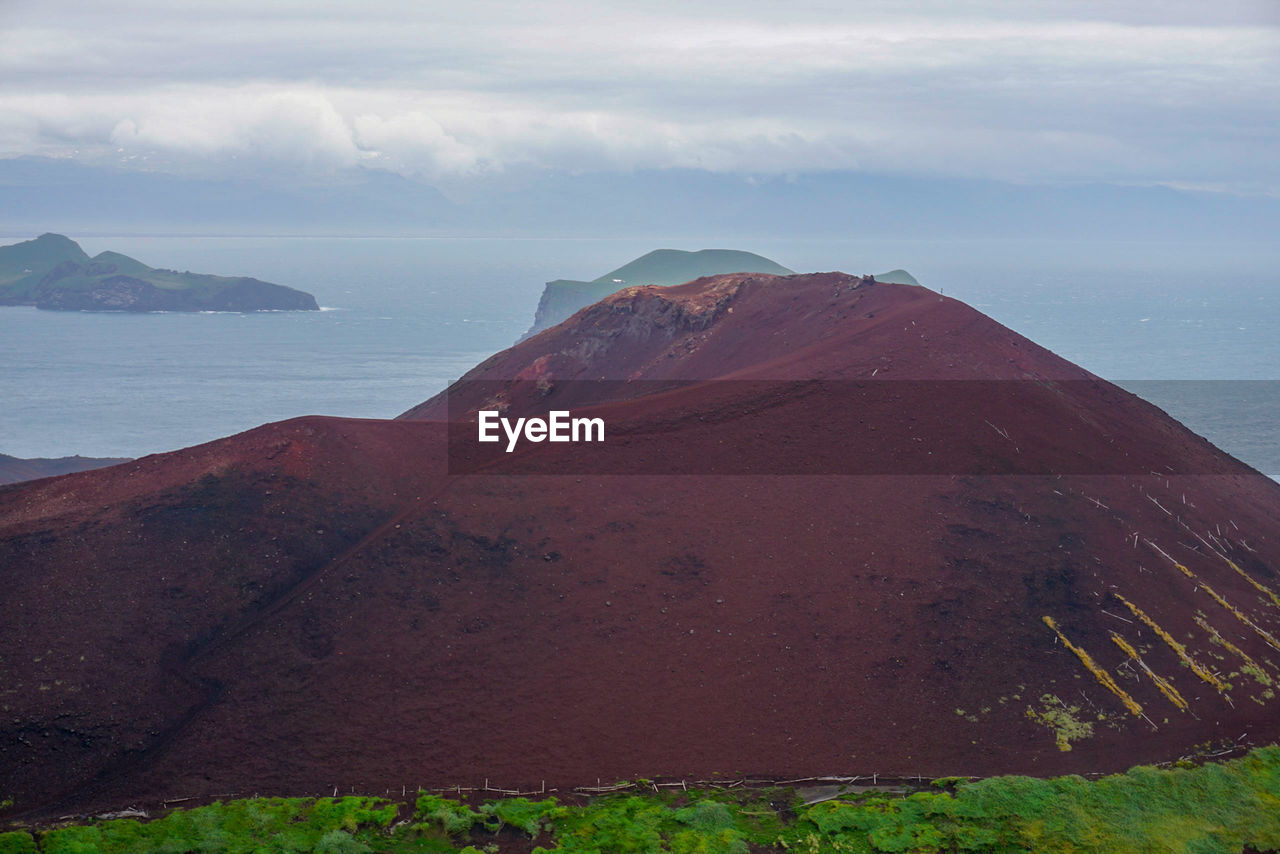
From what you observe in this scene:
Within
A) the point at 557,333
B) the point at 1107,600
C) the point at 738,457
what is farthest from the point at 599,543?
the point at 557,333

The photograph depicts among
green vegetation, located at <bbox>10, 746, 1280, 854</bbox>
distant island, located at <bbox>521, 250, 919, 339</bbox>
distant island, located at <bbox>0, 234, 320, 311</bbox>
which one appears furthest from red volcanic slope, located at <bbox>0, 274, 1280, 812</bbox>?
distant island, located at <bbox>0, 234, 320, 311</bbox>

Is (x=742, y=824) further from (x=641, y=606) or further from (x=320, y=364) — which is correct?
(x=320, y=364)

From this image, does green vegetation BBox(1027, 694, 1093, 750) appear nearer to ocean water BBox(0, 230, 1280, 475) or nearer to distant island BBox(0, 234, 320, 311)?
ocean water BBox(0, 230, 1280, 475)

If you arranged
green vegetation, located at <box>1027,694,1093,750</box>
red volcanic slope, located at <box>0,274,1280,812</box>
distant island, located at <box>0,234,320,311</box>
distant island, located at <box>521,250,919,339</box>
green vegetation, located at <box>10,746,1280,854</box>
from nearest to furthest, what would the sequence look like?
1. green vegetation, located at <box>10,746,1280,854</box>
2. red volcanic slope, located at <box>0,274,1280,812</box>
3. green vegetation, located at <box>1027,694,1093,750</box>
4. distant island, located at <box>521,250,919,339</box>
5. distant island, located at <box>0,234,320,311</box>

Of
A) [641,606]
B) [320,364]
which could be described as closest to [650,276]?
[320,364]

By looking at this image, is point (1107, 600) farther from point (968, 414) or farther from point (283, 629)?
point (283, 629)
